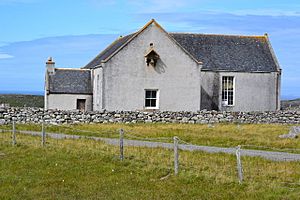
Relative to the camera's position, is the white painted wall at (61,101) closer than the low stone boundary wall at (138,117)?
No

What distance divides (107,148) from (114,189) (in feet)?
25.1

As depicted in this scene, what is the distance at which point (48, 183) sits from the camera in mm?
17094

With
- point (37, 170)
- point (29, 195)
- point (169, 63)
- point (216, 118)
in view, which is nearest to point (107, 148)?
point (37, 170)

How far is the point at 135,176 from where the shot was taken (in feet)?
57.5

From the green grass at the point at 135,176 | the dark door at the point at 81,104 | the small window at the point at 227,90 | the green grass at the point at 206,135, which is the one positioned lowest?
the green grass at the point at 135,176

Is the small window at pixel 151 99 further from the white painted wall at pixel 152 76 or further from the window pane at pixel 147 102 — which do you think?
the white painted wall at pixel 152 76

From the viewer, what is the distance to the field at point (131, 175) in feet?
49.9

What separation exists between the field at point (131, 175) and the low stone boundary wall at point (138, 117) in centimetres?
1453

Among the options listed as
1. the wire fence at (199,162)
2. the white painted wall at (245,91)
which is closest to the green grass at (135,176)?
the wire fence at (199,162)

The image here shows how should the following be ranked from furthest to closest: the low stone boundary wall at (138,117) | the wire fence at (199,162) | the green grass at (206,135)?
the low stone boundary wall at (138,117) → the green grass at (206,135) → the wire fence at (199,162)

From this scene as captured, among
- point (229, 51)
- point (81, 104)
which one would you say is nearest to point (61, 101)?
point (81, 104)

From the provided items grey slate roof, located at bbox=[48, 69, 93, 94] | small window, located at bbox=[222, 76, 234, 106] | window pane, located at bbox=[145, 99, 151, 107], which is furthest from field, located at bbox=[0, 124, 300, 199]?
small window, located at bbox=[222, 76, 234, 106]

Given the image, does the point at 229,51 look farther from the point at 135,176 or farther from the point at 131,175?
the point at 135,176

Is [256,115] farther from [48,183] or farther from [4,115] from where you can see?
[48,183]
